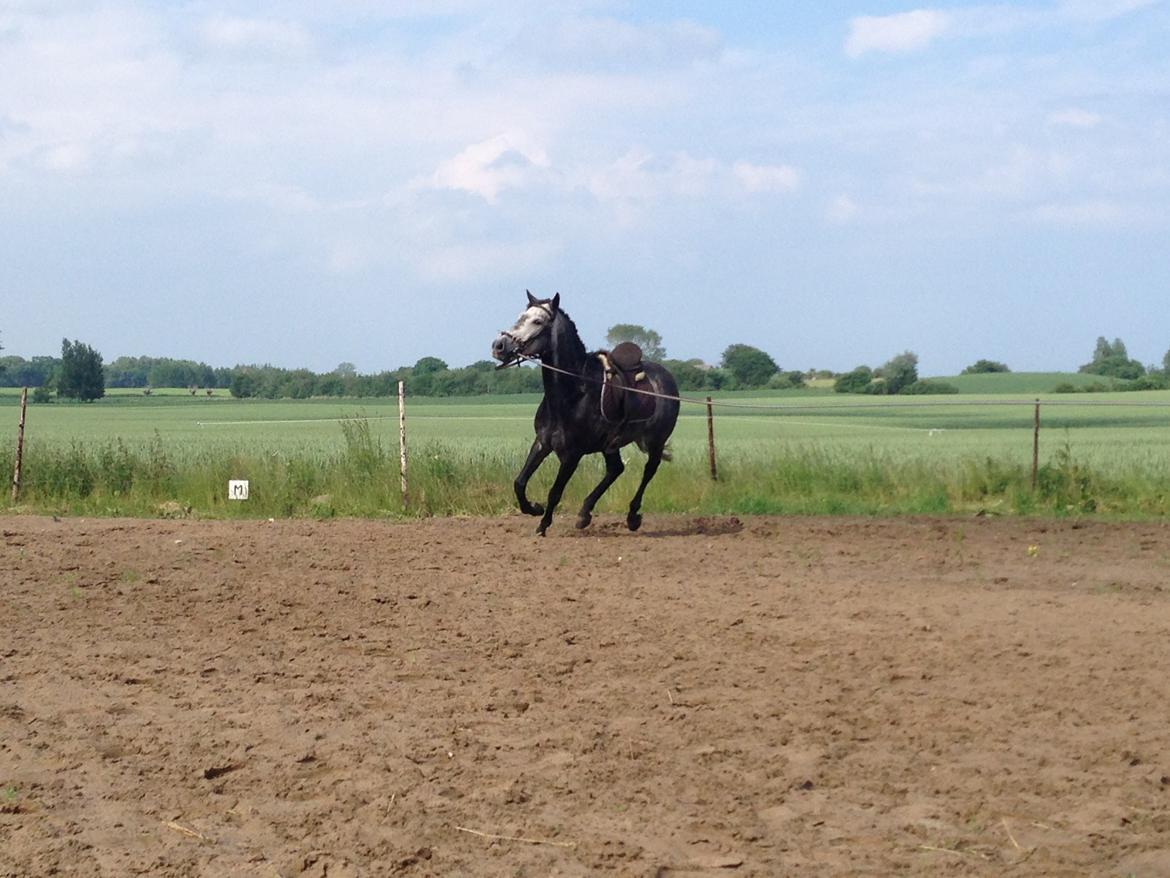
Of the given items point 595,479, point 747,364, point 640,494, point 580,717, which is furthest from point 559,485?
point 747,364

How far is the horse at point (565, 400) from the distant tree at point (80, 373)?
55178mm

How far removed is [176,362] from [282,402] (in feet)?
104

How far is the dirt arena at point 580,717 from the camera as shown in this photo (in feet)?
17.7

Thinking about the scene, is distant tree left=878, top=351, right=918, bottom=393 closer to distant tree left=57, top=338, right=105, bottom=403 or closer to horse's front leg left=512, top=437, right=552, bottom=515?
distant tree left=57, top=338, right=105, bottom=403

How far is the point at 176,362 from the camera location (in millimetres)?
98812

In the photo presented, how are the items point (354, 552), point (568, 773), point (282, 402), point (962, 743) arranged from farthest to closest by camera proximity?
point (282, 402)
point (354, 552)
point (962, 743)
point (568, 773)

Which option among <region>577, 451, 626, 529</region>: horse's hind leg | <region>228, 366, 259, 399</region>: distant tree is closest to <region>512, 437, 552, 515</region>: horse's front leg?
<region>577, 451, 626, 529</region>: horse's hind leg

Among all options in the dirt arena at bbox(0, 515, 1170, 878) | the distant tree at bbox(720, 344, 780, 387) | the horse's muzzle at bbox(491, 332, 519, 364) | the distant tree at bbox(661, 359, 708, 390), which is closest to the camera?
the dirt arena at bbox(0, 515, 1170, 878)

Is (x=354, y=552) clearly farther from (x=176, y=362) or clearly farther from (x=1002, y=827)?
(x=176, y=362)

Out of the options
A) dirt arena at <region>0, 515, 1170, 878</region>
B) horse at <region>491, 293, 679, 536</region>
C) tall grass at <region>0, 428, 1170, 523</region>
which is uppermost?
horse at <region>491, 293, 679, 536</region>

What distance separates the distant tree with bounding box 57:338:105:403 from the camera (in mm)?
65625

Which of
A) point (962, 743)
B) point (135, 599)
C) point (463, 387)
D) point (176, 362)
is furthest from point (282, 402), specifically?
point (962, 743)

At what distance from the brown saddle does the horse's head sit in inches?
30.3

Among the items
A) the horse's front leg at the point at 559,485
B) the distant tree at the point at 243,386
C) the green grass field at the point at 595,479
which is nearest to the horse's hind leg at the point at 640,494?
the horse's front leg at the point at 559,485
